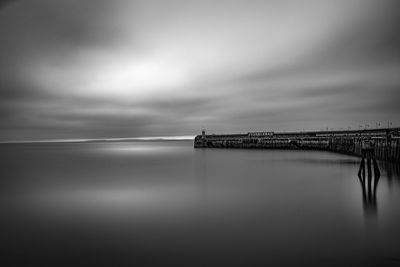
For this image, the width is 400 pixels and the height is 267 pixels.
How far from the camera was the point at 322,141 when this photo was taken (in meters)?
53.6

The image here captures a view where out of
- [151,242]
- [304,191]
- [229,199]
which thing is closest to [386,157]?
[304,191]

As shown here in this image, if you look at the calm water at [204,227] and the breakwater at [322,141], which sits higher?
the breakwater at [322,141]

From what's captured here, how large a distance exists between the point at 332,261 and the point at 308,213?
4.14 metres

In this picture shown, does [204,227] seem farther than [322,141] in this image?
No

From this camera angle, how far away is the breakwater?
933 inches

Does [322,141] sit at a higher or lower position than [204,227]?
higher

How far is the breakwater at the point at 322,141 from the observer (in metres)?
23.7

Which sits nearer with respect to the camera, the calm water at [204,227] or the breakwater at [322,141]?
the calm water at [204,227]

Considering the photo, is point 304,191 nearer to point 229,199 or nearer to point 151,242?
point 229,199

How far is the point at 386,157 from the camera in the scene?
23203 mm

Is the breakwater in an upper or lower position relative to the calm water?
upper

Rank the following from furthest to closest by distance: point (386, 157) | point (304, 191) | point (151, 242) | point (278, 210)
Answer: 1. point (386, 157)
2. point (304, 191)
3. point (278, 210)
4. point (151, 242)

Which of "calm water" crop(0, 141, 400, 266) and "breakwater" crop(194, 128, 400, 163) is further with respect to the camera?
"breakwater" crop(194, 128, 400, 163)

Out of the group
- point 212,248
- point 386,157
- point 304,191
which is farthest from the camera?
point 386,157
